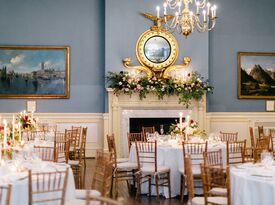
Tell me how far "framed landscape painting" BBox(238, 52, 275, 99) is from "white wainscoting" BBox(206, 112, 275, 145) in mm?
531

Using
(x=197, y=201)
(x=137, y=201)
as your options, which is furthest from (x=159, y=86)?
(x=197, y=201)

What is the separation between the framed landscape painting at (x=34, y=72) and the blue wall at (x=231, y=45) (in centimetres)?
422

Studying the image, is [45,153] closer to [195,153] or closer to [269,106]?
[195,153]

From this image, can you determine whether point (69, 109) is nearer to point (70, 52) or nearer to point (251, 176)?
point (70, 52)

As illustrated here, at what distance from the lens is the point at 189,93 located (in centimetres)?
1227

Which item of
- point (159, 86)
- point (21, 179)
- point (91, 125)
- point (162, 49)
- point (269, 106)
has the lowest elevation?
point (21, 179)

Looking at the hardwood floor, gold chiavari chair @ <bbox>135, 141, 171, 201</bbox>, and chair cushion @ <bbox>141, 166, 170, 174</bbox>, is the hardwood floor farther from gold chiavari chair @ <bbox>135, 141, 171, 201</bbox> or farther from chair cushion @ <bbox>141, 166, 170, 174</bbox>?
chair cushion @ <bbox>141, 166, 170, 174</bbox>

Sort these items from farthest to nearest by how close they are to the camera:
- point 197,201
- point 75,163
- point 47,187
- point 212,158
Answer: point 75,163, point 212,158, point 197,201, point 47,187

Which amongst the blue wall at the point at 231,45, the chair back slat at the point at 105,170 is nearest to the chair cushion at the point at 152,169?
the chair back slat at the point at 105,170

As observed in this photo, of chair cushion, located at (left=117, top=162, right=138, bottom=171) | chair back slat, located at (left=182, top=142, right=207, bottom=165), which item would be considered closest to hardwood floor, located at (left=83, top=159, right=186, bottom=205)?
chair cushion, located at (left=117, top=162, right=138, bottom=171)

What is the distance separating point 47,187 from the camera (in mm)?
5148

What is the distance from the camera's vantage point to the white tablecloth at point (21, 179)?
16.0 ft

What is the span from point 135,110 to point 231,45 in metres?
3.51

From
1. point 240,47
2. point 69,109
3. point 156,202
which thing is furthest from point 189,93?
point 156,202
